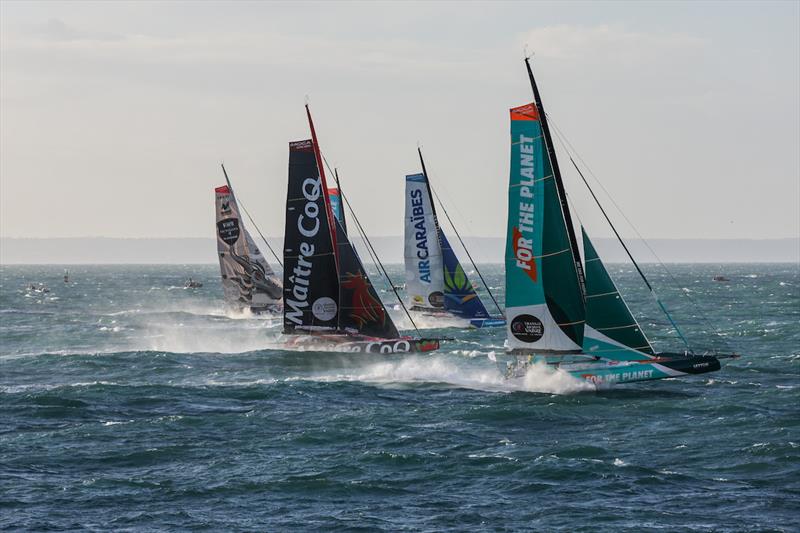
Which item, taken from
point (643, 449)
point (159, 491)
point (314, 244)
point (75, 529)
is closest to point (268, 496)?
point (159, 491)

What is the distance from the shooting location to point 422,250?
5719cm

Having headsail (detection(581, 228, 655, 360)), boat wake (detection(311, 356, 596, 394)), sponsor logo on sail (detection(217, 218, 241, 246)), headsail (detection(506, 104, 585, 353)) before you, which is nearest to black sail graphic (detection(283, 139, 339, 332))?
boat wake (detection(311, 356, 596, 394))

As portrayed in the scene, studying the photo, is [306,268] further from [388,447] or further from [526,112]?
[388,447]

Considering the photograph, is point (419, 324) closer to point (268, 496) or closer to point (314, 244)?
point (314, 244)

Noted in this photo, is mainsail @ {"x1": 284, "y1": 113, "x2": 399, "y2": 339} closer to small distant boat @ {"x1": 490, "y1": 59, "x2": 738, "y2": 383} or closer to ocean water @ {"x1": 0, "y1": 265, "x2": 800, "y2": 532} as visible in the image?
A: ocean water @ {"x1": 0, "y1": 265, "x2": 800, "y2": 532}

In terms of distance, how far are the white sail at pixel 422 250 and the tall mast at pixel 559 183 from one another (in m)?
23.4

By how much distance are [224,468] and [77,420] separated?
331 inches

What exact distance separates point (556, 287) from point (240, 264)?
38204 millimetres

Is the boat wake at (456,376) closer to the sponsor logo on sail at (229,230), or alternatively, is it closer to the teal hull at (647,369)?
the teal hull at (647,369)

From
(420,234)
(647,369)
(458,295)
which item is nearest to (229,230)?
Answer: (420,234)

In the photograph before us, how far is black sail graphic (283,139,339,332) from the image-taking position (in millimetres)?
42625

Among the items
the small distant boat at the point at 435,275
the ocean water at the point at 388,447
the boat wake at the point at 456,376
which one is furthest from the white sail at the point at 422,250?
the boat wake at the point at 456,376

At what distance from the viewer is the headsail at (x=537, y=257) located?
1260 inches

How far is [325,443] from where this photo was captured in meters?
28.0
